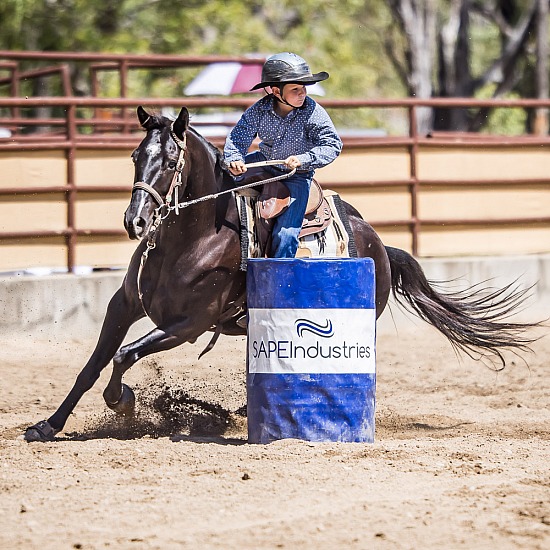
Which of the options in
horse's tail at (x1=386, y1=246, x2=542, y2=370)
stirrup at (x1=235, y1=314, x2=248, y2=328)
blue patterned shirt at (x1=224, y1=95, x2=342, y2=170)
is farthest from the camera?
horse's tail at (x1=386, y1=246, x2=542, y2=370)

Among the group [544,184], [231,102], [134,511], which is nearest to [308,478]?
[134,511]

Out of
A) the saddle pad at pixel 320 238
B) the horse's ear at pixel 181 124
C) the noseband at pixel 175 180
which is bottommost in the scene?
the saddle pad at pixel 320 238

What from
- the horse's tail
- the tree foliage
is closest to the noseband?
the horse's tail

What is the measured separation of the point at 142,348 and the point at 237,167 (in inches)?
43.4

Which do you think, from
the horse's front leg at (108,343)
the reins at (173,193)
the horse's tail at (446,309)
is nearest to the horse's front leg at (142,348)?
the horse's front leg at (108,343)

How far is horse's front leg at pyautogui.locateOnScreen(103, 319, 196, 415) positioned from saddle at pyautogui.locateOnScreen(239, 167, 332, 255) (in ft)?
2.33

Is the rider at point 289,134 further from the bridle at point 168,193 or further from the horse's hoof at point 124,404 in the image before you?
the horse's hoof at point 124,404

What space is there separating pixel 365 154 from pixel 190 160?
16.0ft

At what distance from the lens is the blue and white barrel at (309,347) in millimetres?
5727

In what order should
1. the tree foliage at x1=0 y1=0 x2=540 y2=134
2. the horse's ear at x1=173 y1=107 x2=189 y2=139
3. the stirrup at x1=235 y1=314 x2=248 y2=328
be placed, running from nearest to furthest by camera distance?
the horse's ear at x1=173 y1=107 x2=189 y2=139 → the stirrup at x1=235 y1=314 x2=248 y2=328 → the tree foliage at x1=0 y1=0 x2=540 y2=134

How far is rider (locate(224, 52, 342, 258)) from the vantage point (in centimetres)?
602

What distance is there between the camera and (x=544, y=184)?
11.5 metres

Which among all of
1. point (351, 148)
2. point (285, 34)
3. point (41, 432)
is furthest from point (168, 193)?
point (285, 34)

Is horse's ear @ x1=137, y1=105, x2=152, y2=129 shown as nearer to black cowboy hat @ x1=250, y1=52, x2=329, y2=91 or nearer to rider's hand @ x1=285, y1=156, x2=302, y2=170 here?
black cowboy hat @ x1=250, y1=52, x2=329, y2=91
